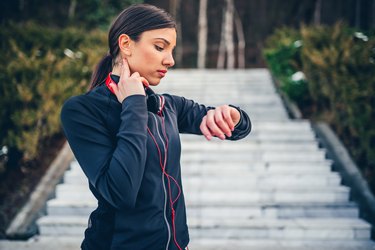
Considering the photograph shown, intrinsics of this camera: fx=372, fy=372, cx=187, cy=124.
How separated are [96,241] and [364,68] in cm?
471

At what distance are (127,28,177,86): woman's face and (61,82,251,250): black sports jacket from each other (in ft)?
0.45

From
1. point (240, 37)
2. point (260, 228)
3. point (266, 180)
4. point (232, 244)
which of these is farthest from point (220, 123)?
point (240, 37)

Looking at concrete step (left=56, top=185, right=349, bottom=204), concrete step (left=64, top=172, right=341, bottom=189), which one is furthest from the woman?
concrete step (left=64, top=172, right=341, bottom=189)

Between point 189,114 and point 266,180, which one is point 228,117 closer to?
point 189,114

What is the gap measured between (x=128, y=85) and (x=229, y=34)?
1555 centimetres

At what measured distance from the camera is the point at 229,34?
16.2m

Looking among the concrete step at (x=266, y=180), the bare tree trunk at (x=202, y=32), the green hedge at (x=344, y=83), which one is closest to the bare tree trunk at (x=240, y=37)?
the bare tree trunk at (x=202, y=32)

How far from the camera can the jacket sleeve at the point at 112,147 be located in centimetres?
110

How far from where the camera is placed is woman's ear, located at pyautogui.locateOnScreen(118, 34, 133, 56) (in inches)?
51.0

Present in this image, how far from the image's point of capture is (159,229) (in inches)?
50.1

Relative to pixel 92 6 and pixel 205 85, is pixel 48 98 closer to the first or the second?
pixel 205 85

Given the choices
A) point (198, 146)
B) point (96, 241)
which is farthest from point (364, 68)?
point (96, 241)

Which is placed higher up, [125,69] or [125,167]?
[125,69]

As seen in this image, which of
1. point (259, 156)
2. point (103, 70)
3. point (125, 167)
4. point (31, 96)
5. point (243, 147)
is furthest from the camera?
point (243, 147)
